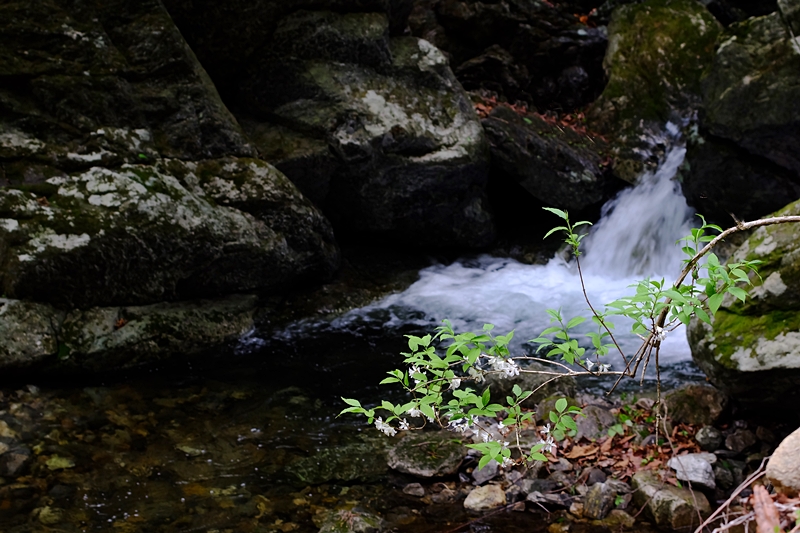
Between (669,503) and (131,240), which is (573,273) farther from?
(131,240)

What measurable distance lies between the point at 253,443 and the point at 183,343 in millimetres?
1908

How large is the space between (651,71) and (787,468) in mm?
10003

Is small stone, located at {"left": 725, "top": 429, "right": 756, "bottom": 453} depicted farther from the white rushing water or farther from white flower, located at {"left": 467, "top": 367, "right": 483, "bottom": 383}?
the white rushing water

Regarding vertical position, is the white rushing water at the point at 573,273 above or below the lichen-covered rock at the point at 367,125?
below

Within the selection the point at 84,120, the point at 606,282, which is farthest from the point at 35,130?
the point at 606,282

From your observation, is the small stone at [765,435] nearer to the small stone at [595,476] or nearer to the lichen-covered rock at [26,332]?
the small stone at [595,476]

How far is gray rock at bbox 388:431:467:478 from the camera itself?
3.96 metres

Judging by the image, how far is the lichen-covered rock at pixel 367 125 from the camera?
7477 mm

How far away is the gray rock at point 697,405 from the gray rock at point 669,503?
2.35 ft

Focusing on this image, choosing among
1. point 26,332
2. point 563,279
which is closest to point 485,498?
point 26,332

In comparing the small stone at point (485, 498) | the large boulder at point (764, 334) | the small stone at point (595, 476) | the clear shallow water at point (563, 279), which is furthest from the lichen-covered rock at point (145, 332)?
the large boulder at point (764, 334)

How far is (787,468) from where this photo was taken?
1950 millimetres

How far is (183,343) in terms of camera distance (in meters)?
5.84

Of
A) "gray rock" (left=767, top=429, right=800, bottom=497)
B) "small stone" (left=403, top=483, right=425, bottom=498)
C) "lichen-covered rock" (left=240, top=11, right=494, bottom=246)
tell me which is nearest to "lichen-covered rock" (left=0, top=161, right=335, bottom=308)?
"lichen-covered rock" (left=240, top=11, right=494, bottom=246)
